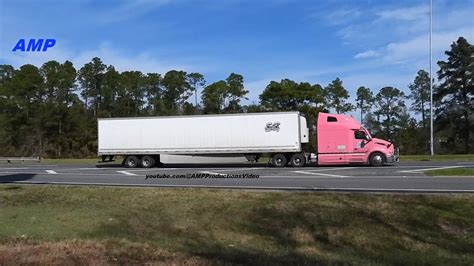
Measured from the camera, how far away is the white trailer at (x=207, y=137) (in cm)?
2950

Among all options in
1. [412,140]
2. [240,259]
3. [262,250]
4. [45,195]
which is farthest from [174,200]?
[412,140]

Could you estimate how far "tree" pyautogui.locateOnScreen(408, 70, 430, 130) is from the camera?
89375 mm

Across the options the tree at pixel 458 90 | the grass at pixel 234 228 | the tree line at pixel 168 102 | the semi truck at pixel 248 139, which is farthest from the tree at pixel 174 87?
the grass at pixel 234 228

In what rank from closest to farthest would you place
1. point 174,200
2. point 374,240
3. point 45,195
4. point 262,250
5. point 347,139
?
1. point 262,250
2. point 374,240
3. point 174,200
4. point 45,195
5. point 347,139

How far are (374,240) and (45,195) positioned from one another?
9.34 meters

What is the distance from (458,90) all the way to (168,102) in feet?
161

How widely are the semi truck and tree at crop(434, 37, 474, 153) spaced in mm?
45204

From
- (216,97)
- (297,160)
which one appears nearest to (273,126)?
(297,160)

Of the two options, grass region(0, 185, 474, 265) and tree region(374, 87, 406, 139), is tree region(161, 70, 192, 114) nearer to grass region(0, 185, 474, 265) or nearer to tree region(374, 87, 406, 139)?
tree region(374, 87, 406, 139)

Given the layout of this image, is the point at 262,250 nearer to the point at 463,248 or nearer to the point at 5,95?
the point at 463,248

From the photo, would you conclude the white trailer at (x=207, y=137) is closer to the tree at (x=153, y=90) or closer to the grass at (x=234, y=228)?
the grass at (x=234, y=228)

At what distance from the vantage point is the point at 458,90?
71.4m

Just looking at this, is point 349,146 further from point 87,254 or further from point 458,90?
point 458,90

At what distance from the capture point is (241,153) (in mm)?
30406
